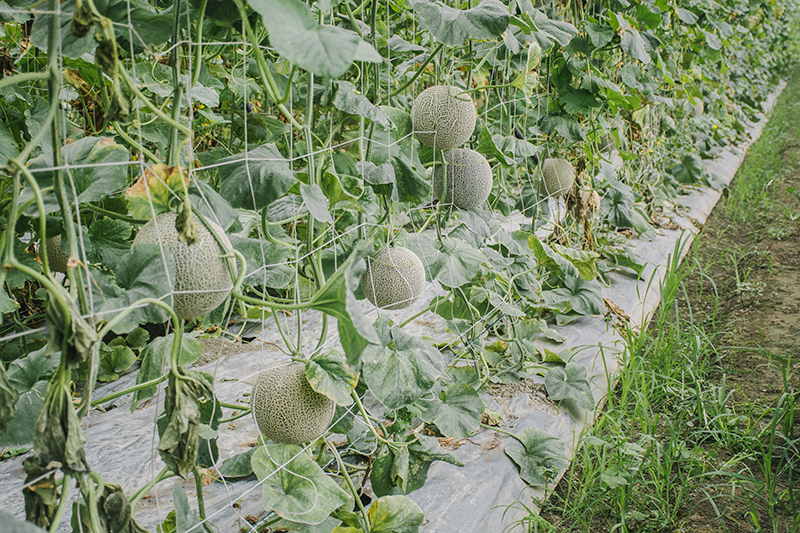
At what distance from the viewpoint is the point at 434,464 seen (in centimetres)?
150

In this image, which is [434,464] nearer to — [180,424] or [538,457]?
[538,457]

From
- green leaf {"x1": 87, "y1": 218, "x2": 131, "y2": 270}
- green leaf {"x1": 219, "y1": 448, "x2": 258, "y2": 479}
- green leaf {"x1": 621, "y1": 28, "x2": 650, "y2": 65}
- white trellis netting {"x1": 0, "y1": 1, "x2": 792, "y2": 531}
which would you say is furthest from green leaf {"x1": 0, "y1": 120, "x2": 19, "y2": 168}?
green leaf {"x1": 621, "y1": 28, "x2": 650, "y2": 65}

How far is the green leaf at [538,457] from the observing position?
1.53m

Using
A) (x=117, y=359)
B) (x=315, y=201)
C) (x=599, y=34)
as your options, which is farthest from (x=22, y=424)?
(x=599, y=34)

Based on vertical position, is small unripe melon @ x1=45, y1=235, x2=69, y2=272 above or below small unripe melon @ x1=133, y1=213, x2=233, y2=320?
below

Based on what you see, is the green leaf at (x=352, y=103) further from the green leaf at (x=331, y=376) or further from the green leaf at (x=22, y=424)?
the green leaf at (x=22, y=424)

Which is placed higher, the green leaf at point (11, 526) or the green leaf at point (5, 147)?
the green leaf at point (5, 147)

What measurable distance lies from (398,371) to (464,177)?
0.57 meters

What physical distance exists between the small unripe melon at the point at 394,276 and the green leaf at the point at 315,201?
304mm

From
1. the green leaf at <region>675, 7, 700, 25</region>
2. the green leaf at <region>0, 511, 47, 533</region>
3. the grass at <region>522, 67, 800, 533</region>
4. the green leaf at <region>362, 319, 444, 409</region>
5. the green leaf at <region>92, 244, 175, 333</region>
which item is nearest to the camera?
the green leaf at <region>0, 511, 47, 533</region>

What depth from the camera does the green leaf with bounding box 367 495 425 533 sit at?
116 centimetres

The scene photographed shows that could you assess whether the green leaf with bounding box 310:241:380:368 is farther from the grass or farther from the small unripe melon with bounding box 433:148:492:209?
the grass

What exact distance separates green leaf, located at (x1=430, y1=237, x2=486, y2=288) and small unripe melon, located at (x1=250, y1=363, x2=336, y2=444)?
0.47m

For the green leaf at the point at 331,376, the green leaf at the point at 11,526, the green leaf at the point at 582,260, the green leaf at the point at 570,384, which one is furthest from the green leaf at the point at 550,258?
the green leaf at the point at 11,526
